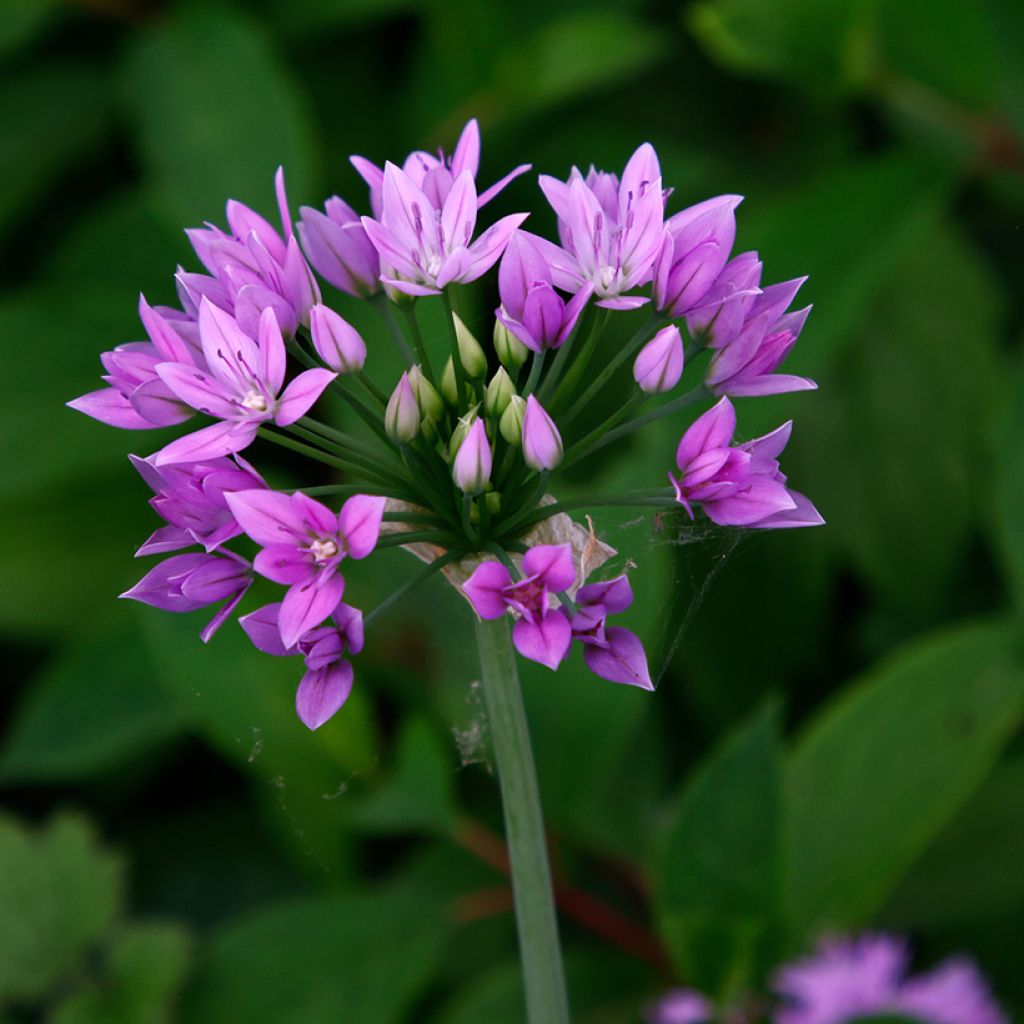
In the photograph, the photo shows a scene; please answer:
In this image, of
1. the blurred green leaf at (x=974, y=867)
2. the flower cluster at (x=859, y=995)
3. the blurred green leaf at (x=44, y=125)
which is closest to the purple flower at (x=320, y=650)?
the flower cluster at (x=859, y=995)

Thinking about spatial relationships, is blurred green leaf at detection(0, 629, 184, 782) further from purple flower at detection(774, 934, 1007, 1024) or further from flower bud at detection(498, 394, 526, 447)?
flower bud at detection(498, 394, 526, 447)

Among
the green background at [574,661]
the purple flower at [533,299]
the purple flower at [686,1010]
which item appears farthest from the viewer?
the green background at [574,661]

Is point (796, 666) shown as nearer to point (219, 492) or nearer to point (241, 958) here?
point (241, 958)

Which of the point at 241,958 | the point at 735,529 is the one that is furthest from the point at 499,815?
the point at 735,529

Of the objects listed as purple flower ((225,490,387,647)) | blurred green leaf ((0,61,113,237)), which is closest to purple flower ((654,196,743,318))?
purple flower ((225,490,387,647))

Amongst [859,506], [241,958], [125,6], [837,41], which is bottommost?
[241,958]

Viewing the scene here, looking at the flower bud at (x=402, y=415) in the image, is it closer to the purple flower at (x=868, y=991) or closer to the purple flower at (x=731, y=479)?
the purple flower at (x=731, y=479)
